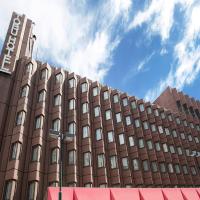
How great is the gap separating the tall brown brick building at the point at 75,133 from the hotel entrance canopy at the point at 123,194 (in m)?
5.59

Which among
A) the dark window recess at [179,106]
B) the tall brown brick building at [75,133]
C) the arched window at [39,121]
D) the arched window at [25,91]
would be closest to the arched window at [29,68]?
the tall brown brick building at [75,133]

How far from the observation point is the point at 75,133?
108 feet

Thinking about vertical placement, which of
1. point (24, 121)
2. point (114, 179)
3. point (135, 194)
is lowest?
point (135, 194)

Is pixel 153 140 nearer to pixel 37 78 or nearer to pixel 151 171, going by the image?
pixel 151 171

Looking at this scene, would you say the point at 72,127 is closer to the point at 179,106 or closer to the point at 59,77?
the point at 59,77

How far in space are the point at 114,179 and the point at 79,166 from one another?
17.7ft

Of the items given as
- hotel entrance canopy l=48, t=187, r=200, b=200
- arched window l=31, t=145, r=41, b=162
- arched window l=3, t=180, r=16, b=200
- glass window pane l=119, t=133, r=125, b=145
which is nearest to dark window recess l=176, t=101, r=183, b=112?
glass window pane l=119, t=133, r=125, b=145

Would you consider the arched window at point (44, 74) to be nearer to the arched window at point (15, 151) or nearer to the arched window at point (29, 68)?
the arched window at point (29, 68)

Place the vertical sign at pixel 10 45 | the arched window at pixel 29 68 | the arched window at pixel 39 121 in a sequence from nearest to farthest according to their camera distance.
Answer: the arched window at pixel 39 121, the vertical sign at pixel 10 45, the arched window at pixel 29 68

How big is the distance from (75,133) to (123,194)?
1190 centimetres

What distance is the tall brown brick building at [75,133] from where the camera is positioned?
1065 inches

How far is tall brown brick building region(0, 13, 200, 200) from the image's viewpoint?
2705 centimetres

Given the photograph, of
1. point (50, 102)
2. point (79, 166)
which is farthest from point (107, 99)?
point (79, 166)

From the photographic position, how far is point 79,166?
100ft
